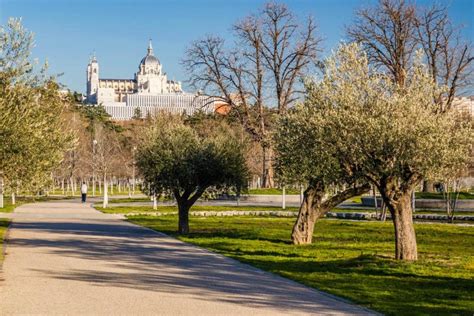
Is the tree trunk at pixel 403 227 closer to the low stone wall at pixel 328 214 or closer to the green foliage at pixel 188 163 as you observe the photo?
the green foliage at pixel 188 163

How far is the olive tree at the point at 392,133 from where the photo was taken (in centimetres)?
1812

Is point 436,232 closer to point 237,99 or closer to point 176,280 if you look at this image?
point 176,280

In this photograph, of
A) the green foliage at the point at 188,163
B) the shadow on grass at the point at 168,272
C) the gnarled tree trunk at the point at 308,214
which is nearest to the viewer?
the shadow on grass at the point at 168,272

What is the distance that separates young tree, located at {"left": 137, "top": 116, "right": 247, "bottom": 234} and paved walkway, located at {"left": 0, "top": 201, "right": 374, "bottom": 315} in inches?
163

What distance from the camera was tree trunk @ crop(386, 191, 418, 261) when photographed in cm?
1914

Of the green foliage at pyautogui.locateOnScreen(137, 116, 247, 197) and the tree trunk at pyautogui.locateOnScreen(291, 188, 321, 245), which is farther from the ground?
the green foliage at pyautogui.locateOnScreen(137, 116, 247, 197)

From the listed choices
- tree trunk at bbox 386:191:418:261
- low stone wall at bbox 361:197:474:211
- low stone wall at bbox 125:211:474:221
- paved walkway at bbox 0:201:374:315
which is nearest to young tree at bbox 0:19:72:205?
paved walkway at bbox 0:201:374:315

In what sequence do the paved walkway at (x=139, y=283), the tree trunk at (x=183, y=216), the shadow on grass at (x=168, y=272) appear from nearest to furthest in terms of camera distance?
1. the paved walkway at (x=139, y=283)
2. the shadow on grass at (x=168, y=272)
3. the tree trunk at (x=183, y=216)

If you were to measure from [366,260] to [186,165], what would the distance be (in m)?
10.8

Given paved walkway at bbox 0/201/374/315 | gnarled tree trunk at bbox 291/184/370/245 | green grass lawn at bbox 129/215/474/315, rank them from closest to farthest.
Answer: paved walkway at bbox 0/201/374/315, green grass lawn at bbox 129/215/474/315, gnarled tree trunk at bbox 291/184/370/245

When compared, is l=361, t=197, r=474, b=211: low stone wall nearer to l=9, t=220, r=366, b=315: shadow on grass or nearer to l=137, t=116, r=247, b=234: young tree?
l=137, t=116, r=247, b=234: young tree

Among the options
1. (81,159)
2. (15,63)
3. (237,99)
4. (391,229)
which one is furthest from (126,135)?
(15,63)

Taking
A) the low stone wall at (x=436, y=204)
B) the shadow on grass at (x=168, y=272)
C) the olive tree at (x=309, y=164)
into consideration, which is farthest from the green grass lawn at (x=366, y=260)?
the low stone wall at (x=436, y=204)

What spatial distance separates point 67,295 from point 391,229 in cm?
2017
